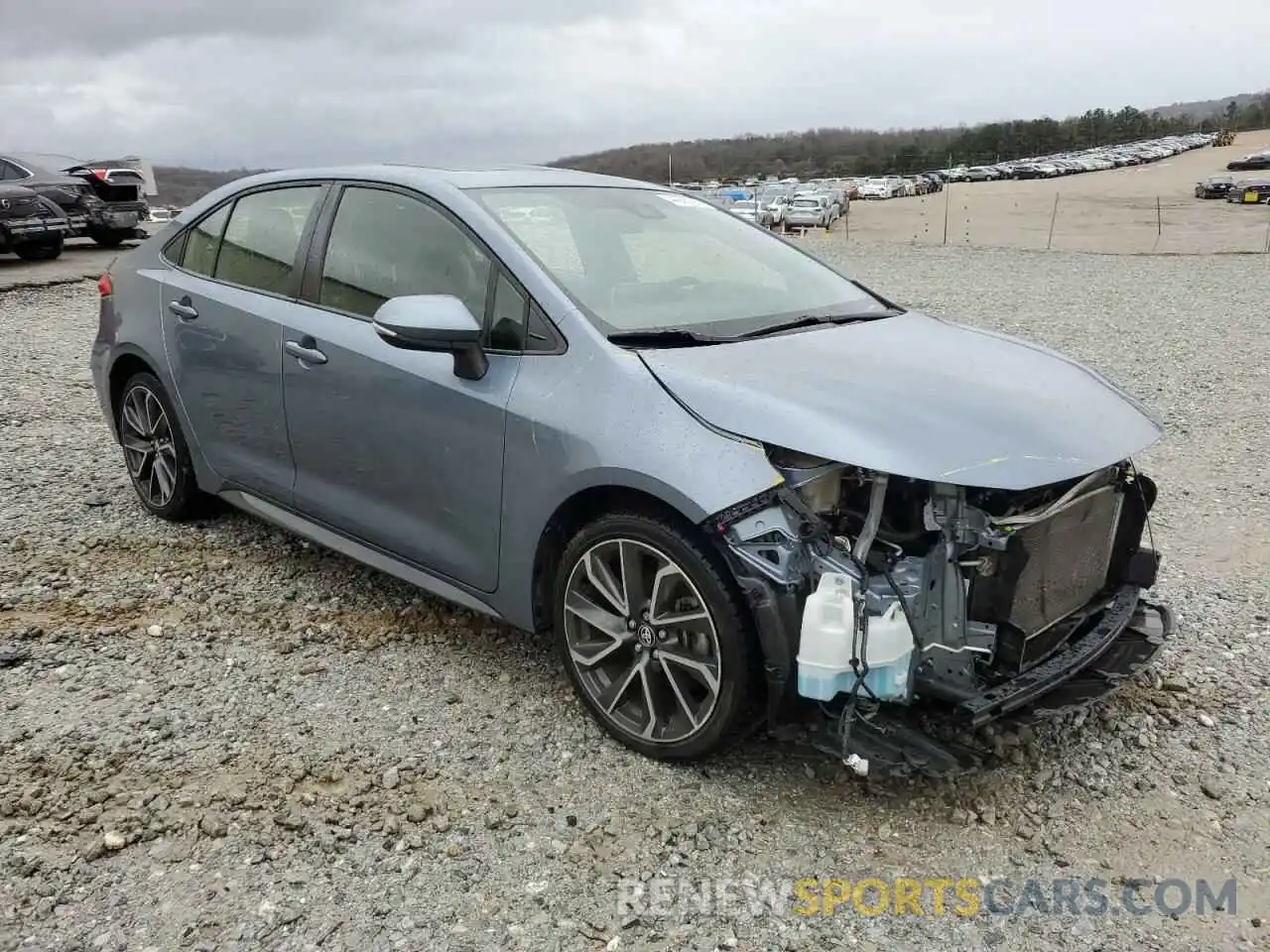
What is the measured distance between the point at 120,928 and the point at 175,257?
3.22 meters

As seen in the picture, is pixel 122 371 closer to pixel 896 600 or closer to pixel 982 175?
pixel 896 600

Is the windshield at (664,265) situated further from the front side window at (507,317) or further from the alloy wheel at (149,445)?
the alloy wheel at (149,445)

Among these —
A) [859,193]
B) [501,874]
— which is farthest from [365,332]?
[859,193]

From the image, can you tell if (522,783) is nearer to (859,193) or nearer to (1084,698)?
(1084,698)

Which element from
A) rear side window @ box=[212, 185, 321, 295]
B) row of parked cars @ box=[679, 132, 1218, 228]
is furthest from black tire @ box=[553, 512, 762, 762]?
row of parked cars @ box=[679, 132, 1218, 228]

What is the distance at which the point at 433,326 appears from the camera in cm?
293

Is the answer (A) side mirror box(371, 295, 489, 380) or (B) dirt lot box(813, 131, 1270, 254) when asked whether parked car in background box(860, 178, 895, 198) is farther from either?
(A) side mirror box(371, 295, 489, 380)

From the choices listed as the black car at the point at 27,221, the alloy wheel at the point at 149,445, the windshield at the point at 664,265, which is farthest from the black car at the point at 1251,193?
the alloy wheel at the point at 149,445

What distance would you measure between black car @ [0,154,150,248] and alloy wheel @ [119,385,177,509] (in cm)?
1315

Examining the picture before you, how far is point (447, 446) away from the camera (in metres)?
3.20

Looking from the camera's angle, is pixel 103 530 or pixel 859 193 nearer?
pixel 103 530

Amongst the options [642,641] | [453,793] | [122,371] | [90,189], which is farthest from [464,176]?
[90,189]

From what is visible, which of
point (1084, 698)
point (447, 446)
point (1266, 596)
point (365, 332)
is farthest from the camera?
point (1266, 596)

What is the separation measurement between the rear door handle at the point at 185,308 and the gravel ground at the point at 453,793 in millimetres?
1098
